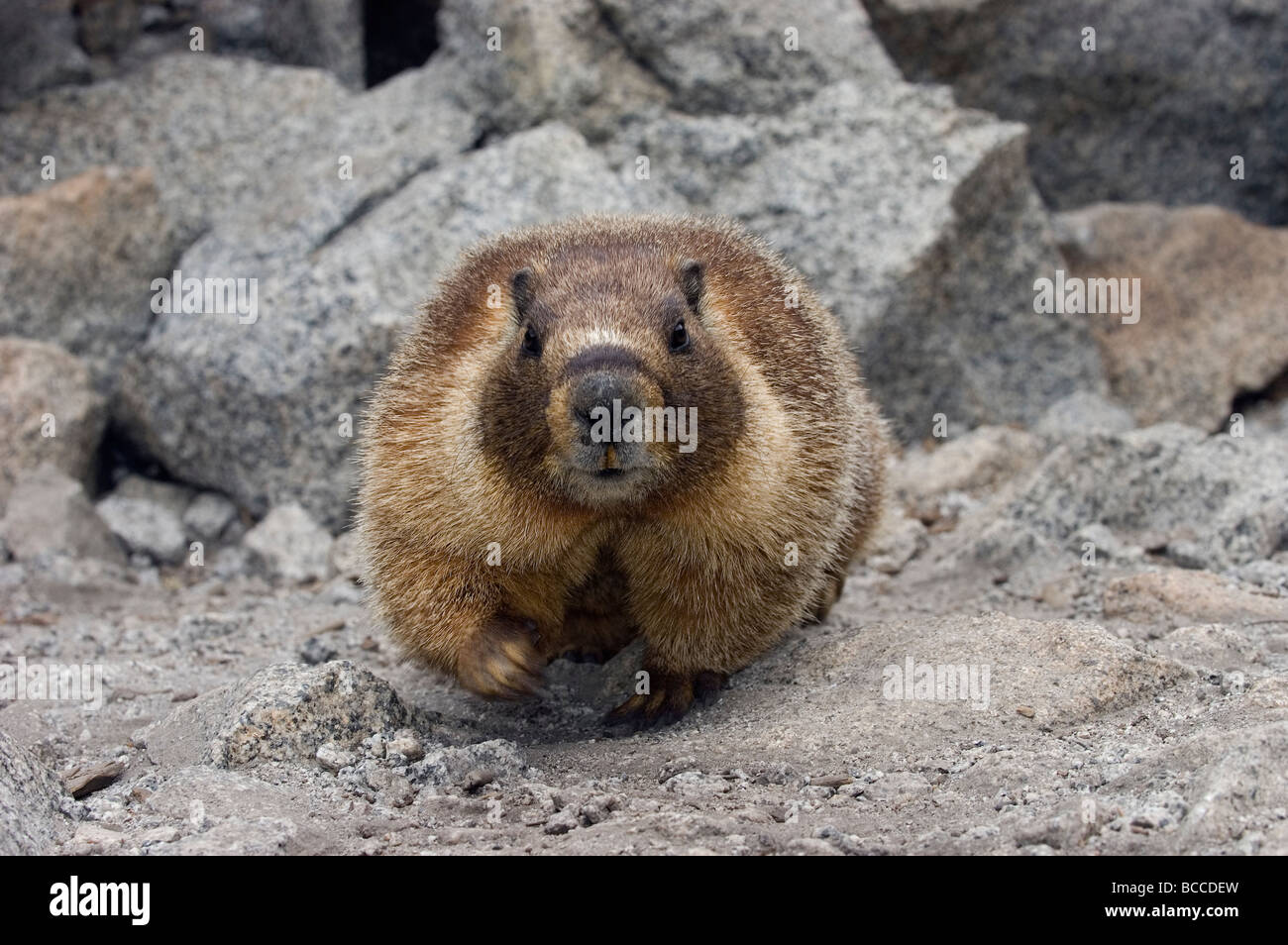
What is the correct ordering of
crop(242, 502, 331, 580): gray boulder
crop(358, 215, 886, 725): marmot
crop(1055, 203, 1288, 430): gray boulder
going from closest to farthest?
crop(358, 215, 886, 725): marmot
crop(242, 502, 331, 580): gray boulder
crop(1055, 203, 1288, 430): gray boulder

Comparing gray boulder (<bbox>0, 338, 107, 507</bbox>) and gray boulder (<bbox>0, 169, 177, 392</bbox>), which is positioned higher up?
gray boulder (<bbox>0, 169, 177, 392</bbox>)

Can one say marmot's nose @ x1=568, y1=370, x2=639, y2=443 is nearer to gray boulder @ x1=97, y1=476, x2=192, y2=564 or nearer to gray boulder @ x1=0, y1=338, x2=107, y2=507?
gray boulder @ x1=97, y1=476, x2=192, y2=564

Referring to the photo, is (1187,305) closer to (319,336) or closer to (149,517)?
(319,336)

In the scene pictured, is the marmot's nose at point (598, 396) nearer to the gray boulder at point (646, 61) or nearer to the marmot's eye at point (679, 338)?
the marmot's eye at point (679, 338)

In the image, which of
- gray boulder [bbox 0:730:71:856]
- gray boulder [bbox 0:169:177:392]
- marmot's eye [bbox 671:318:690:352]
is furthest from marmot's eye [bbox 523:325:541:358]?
gray boulder [bbox 0:169:177:392]

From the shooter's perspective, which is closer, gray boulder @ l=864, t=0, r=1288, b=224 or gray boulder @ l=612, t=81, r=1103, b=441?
gray boulder @ l=612, t=81, r=1103, b=441

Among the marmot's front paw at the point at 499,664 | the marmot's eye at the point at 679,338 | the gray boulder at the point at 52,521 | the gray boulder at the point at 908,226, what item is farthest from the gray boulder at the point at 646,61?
the marmot's front paw at the point at 499,664

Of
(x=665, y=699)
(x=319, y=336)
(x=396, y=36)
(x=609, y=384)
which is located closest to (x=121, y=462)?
(x=319, y=336)
